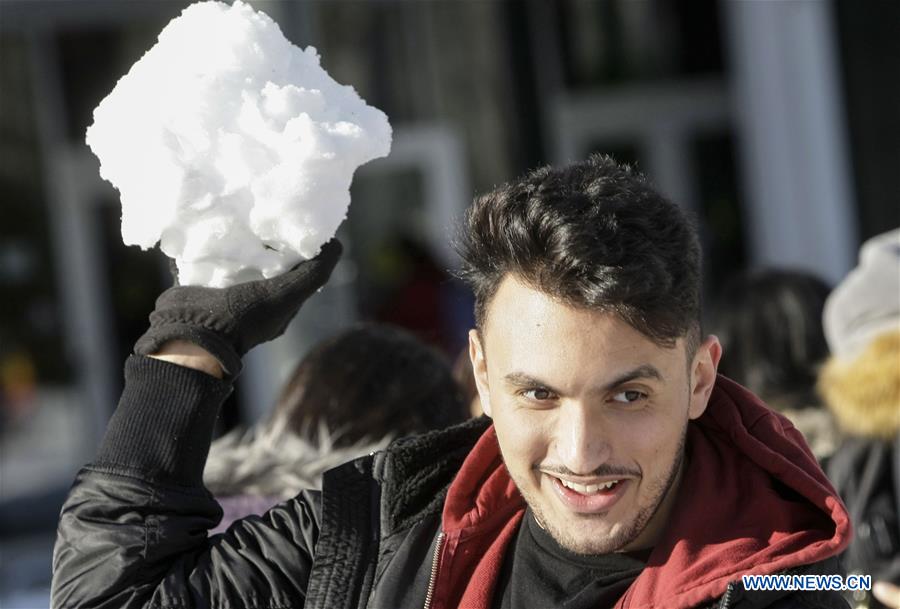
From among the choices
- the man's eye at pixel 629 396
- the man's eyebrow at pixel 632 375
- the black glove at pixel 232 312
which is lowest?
the man's eye at pixel 629 396

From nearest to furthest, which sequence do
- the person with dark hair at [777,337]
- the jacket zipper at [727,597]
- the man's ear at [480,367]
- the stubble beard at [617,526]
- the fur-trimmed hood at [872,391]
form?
the jacket zipper at [727,597]
the stubble beard at [617,526]
the man's ear at [480,367]
the fur-trimmed hood at [872,391]
the person with dark hair at [777,337]

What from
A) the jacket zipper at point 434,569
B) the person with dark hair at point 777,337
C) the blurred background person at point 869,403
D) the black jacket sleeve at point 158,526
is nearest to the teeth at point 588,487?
the jacket zipper at point 434,569

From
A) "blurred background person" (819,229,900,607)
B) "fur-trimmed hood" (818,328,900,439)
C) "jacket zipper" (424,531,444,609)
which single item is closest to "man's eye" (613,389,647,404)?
"jacket zipper" (424,531,444,609)

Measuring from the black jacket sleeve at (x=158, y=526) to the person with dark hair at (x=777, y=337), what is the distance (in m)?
1.93

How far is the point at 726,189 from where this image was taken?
9.78 metres

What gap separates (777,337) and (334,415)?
145 cm

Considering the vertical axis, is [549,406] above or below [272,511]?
above

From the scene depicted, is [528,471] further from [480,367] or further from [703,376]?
[703,376]

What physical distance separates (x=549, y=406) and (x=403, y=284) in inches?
251

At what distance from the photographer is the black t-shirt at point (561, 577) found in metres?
1.88

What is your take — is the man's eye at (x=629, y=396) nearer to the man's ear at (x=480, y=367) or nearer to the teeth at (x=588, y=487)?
the teeth at (x=588, y=487)

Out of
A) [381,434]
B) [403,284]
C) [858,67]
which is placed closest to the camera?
[381,434]

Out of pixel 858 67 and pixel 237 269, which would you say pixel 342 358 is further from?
pixel 858 67

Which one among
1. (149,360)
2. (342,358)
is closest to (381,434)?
(342,358)
